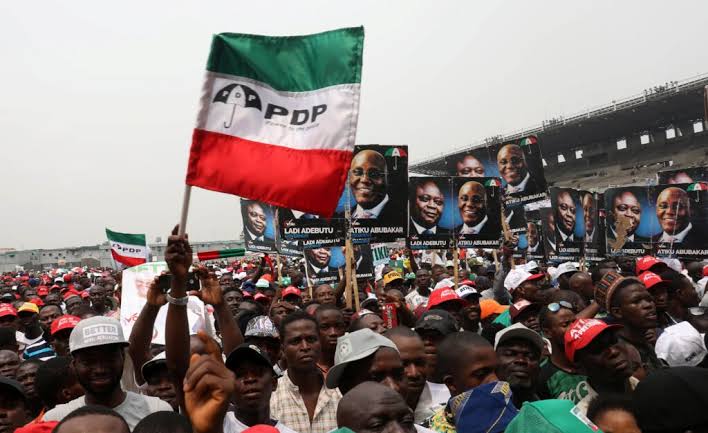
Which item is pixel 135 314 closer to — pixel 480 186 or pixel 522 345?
pixel 522 345

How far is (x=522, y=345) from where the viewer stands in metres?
3.54

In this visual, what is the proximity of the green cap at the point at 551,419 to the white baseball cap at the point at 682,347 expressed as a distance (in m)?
2.87

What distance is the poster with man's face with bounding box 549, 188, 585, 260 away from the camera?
11125 millimetres

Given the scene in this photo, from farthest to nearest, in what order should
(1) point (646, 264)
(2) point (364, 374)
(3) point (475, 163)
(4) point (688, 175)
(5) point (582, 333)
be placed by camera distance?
(3) point (475, 163) → (4) point (688, 175) → (1) point (646, 264) → (5) point (582, 333) → (2) point (364, 374)

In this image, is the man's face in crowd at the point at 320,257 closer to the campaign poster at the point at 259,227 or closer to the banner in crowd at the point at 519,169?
the campaign poster at the point at 259,227

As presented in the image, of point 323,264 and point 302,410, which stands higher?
point 323,264

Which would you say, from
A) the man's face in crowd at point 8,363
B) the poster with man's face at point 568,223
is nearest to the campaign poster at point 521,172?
the poster with man's face at point 568,223

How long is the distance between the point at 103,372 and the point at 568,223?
9.94 m

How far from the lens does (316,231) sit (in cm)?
884

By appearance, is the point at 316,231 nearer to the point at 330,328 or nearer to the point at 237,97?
the point at 330,328

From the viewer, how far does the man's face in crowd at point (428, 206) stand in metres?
9.86

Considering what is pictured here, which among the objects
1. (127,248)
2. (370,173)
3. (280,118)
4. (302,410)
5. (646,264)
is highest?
(370,173)

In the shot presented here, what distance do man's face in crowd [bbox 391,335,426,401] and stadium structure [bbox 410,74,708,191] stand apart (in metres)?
30.5

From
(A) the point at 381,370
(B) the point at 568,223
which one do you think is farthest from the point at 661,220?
(A) the point at 381,370
